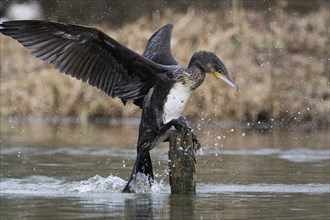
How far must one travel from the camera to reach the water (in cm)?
870

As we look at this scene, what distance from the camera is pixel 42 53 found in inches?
410

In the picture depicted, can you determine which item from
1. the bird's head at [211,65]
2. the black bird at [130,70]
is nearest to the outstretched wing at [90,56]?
the black bird at [130,70]

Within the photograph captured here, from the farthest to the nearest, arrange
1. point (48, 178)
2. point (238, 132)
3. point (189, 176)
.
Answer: point (238, 132), point (48, 178), point (189, 176)

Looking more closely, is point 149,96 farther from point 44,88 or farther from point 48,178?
point 44,88

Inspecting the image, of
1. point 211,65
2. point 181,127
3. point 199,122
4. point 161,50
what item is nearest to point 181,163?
point 181,127

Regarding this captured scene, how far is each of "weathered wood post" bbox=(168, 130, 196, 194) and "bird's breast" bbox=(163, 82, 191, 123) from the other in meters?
0.26

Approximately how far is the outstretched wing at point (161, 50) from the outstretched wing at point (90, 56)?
72 cm

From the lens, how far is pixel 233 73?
20.4 m

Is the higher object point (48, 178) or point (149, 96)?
point (149, 96)

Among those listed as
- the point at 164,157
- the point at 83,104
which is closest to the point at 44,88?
the point at 83,104

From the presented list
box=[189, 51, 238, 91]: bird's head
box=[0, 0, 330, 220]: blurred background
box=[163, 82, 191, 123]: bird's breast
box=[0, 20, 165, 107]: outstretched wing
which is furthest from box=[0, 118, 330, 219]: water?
box=[189, 51, 238, 91]: bird's head

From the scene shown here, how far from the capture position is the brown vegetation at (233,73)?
1958 cm

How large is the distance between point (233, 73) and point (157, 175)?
8752 mm

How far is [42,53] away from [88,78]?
22.3 inches
